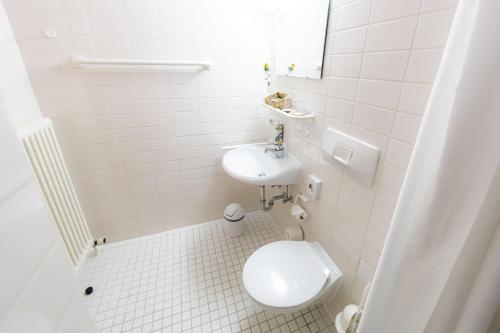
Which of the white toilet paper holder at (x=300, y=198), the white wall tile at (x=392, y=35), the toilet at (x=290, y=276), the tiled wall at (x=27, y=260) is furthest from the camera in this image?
the white toilet paper holder at (x=300, y=198)

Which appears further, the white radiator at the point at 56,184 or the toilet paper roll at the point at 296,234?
the toilet paper roll at the point at 296,234

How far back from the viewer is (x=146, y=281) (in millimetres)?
1589

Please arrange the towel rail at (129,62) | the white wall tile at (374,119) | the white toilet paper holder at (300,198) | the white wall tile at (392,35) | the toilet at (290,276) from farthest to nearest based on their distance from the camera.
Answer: the white toilet paper holder at (300,198) → the towel rail at (129,62) → the toilet at (290,276) → the white wall tile at (374,119) → the white wall tile at (392,35)

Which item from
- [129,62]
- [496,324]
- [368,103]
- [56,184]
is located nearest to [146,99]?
[129,62]

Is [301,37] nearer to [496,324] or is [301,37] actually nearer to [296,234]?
[296,234]

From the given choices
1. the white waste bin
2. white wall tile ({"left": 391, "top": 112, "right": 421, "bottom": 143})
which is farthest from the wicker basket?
the white waste bin

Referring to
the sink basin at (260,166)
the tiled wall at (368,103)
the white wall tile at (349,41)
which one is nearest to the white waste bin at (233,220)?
the sink basin at (260,166)

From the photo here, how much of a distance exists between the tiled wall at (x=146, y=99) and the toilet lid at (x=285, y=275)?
2.91 ft

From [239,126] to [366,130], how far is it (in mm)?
1079

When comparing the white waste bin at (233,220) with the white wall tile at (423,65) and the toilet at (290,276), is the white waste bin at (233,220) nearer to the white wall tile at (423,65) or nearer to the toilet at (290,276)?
the toilet at (290,276)

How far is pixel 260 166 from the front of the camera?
1.67 meters

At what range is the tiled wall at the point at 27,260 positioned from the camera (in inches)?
11.5

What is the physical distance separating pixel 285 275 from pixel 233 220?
2.57 feet

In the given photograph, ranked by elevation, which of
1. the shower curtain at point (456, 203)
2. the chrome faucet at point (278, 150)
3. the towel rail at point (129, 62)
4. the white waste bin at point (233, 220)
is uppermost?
the towel rail at point (129, 62)
